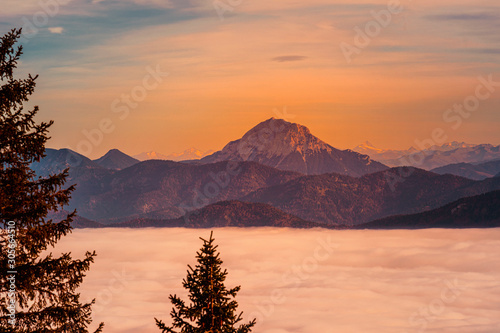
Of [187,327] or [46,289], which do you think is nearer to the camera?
[46,289]

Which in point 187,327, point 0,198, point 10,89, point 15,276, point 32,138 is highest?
point 10,89

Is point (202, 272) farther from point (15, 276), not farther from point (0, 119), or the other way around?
point (0, 119)

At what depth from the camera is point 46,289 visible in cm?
2447

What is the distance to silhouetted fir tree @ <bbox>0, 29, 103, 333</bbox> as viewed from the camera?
939 inches

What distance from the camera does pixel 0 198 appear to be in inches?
933

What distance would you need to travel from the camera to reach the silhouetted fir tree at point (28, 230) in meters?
23.8

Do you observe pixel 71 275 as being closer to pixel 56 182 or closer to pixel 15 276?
pixel 15 276

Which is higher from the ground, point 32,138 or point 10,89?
point 10,89

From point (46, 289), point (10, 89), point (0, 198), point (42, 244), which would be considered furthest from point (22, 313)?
point (10, 89)

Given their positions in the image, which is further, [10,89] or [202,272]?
[202,272]

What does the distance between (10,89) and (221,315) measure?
1354 cm

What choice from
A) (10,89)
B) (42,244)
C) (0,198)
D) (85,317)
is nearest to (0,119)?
(10,89)

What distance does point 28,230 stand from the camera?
24.2 m

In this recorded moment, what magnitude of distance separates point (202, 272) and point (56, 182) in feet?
25.6
